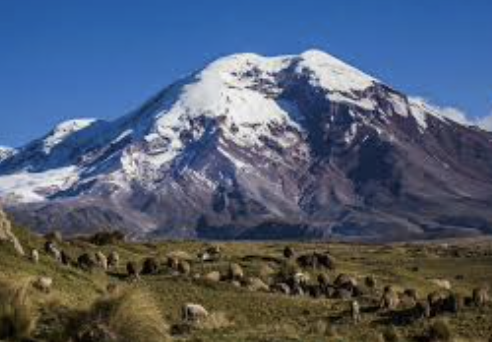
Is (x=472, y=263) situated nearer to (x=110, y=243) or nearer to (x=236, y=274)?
(x=110, y=243)

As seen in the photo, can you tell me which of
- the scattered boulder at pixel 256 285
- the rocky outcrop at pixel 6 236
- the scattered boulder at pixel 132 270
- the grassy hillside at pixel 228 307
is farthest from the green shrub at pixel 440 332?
the scattered boulder at pixel 132 270

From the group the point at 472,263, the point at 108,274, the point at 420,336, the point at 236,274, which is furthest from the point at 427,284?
the point at 420,336

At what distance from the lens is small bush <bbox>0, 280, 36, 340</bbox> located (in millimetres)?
30703

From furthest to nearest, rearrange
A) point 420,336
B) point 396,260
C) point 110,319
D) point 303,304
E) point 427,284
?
1. point 396,260
2. point 427,284
3. point 303,304
4. point 420,336
5. point 110,319

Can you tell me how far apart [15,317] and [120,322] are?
3097mm

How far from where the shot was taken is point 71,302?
3872 centimetres

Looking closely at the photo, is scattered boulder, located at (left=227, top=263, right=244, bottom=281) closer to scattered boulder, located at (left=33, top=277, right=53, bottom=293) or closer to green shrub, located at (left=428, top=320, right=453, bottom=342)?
scattered boulder, located at (left=33, top=277, right=53, bottom=293)

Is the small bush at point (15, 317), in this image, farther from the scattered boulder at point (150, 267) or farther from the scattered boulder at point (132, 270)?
A: the scattered boulder at point (150, 267)

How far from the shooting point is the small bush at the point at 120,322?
2964 cm

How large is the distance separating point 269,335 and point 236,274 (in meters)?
30.3

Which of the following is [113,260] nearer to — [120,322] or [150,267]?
[150,267]

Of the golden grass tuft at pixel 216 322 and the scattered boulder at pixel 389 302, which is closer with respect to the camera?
the golden grass tuft at pixel 216 322

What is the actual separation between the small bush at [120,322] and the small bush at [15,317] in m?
1.75

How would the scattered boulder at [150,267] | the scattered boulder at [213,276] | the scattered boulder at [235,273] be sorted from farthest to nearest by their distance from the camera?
the scattered boulder at [150,267] < the scattered boulder at [235,273] < the scattered boulder at [213,276]
